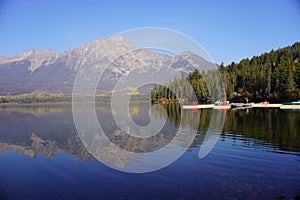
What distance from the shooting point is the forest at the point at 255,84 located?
237 ft

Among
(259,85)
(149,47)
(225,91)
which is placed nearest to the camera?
(149,47)

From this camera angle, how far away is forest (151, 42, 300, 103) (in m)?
72.4

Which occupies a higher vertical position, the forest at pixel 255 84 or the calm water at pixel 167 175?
the forest at pixel 255 84

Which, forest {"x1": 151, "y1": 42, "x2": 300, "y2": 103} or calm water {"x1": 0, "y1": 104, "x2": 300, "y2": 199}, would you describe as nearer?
calm water {"x1": 0, "y1": 104, "x2": 300, "y2": 199}

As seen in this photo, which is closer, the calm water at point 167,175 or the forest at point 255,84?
the calm water at point 167,175

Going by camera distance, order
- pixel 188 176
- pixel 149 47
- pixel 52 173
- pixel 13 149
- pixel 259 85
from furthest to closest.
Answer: pixel 259 85
pixel 13 149
pixel 149 47
pixel 52 173
pixel 188 176

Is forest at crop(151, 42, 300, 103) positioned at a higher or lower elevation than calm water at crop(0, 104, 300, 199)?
higher

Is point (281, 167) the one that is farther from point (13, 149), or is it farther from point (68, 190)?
point (13, 149)

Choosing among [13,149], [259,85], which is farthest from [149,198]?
[259,85]

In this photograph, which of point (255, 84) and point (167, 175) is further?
point (255, 84)

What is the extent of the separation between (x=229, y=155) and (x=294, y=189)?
18.4ft

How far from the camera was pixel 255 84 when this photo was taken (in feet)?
285

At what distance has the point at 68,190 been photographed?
9.88 m

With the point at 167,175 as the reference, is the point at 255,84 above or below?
above
